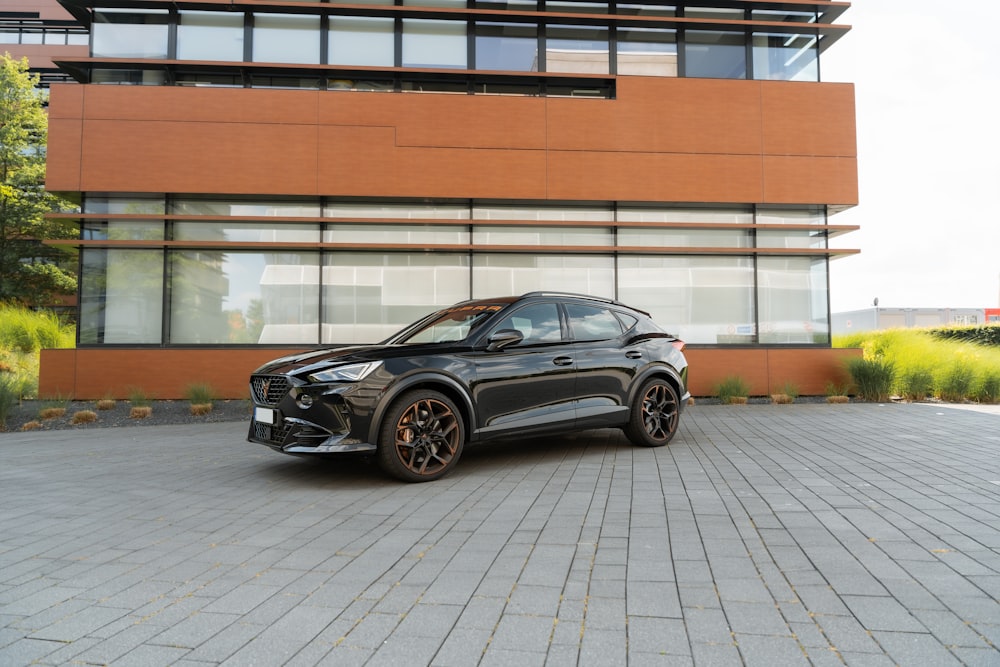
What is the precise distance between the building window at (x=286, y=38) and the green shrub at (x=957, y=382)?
46.0 feet

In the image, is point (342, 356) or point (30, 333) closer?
point (342, 356)

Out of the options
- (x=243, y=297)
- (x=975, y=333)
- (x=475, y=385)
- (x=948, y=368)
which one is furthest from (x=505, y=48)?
(x=975, y=333)

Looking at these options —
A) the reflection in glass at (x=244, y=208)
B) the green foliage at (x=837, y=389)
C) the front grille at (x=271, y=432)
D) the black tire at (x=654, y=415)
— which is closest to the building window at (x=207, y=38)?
the reflection in glass at (x=244, y=208)

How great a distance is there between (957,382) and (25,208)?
2865cm

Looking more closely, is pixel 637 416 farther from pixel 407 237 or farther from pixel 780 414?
pixel 407 237

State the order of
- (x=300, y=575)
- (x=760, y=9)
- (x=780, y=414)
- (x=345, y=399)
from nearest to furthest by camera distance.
A: (x=300, y=575), (x=345, y=399), (x=780, y=414), (x=760, y=9)

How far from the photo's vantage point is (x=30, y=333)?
1614cm

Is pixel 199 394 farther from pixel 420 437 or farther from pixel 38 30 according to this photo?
pixel 38 30

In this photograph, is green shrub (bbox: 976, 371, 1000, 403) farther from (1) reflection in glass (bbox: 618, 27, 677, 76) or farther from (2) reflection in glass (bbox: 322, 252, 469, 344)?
(2) reflection in glass (bbox: 322, 252, 469, 344)

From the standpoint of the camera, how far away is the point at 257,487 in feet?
17.5

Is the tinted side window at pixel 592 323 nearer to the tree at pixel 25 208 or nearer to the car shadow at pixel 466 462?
the car shadow at pixel 466 462

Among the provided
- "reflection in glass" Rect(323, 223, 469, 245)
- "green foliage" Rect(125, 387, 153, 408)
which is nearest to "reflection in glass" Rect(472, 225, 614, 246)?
"reflection in glass" Rect(323, 223, 469, 245)

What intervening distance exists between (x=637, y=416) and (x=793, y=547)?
10.8 feet

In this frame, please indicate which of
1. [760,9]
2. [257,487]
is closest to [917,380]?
[760,9]
